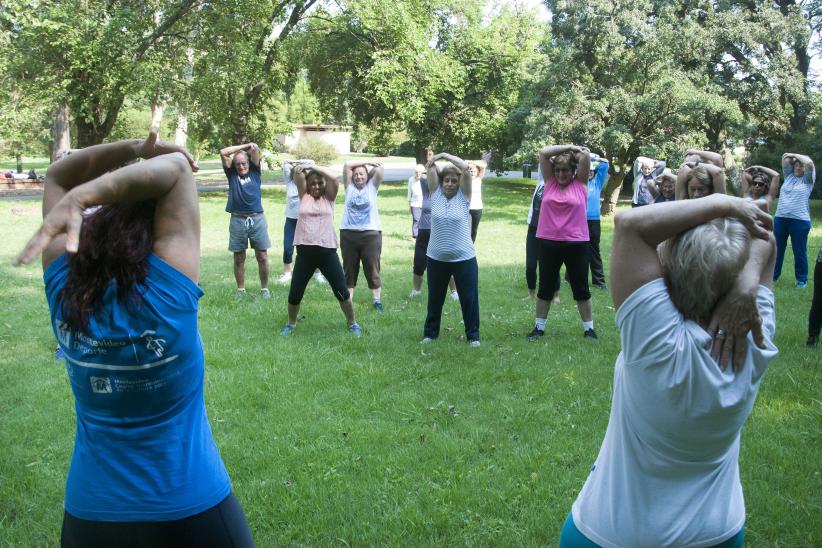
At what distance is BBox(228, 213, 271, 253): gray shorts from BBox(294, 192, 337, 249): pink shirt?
5.71 feet

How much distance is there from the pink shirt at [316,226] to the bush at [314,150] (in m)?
30.4

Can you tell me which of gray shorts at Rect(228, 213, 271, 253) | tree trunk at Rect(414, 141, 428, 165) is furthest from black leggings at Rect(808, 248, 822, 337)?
tree trunk at Rect(414, 141, 428, 165)

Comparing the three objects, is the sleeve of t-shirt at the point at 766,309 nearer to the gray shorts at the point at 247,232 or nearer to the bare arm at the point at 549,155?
the bare arm at the point at 549,155

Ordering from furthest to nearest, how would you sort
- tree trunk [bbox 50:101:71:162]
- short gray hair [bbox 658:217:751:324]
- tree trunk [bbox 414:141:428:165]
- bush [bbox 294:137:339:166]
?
1. bush [bbox 294:137:339:166]
2. tree trunk [bbox 414:141:428:165]
3. tree trunk [bbox 50:101:71:162]
4. short gray hair [bbox 658:217:751:324]

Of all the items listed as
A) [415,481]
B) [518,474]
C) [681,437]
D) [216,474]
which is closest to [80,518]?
[216,474]

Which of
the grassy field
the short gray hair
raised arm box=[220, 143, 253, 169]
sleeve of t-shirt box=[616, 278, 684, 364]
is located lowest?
the grassy field

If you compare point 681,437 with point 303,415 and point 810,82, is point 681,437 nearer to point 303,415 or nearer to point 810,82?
point 303,415

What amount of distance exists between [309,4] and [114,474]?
26.5 meters

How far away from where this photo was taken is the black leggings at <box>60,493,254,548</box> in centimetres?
203

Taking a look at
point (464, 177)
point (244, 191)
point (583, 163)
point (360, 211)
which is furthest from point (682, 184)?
point (244, 191)

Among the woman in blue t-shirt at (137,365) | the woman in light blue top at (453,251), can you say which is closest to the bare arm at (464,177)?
the woman in light blue top at (453,251)

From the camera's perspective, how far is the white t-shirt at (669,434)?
185cm

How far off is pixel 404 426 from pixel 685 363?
11.9ft

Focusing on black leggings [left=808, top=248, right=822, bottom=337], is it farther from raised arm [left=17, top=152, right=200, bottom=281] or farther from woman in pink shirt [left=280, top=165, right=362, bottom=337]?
raised arm [left=17, top=152, right=200, bottom=281]
